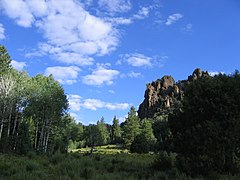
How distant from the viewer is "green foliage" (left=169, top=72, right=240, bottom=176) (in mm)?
13648

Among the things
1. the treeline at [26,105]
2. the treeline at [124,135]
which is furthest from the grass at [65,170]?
the treeline at [124,135]

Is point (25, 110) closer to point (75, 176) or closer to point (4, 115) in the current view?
point (4, 115)

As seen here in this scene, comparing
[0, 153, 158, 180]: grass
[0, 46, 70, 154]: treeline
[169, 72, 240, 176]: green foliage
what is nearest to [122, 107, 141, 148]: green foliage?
[0, 46, 70, 154]: treeline

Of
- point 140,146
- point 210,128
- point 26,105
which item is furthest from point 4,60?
point 210,128

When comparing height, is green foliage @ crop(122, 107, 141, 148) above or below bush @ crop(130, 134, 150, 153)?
above

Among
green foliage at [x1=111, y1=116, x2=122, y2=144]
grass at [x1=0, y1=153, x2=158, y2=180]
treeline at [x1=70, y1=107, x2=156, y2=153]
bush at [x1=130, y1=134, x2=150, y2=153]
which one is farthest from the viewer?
green foliage at [x1=111, y1=116, x2=122, y2=144]

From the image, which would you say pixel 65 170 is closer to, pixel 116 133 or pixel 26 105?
pixel 26 105

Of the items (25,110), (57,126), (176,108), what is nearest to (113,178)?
(176,108)

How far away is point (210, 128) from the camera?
13.6 m

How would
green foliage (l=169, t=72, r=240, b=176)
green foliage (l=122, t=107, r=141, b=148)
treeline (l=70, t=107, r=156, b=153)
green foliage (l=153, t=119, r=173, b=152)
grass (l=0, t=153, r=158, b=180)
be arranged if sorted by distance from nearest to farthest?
grass (l=0, t=153, r=158, b=180) → green foliage (l=169, t=72, r=240, b=176) → green foliage (l=153, t=119, r=173, b=152) → treeline (l=70, t=107, r=156, b=153) → green foliage (l=122, t=107, r=141, b=148)

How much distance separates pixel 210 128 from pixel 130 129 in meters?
75.5

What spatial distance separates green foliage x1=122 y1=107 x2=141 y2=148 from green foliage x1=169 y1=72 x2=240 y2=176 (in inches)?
2796

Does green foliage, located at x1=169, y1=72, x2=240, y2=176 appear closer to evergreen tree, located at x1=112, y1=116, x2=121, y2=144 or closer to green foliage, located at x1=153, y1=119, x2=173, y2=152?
green foliage, located at x1=153, y1=119, x2=173, y2=152

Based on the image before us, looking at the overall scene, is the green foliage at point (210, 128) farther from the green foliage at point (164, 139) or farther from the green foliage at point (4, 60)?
the green foliage at point (4, 60)
